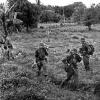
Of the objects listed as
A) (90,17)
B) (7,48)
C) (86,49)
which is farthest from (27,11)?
(86,49)

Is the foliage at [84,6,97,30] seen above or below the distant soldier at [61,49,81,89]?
above

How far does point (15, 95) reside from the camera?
27.6 feet

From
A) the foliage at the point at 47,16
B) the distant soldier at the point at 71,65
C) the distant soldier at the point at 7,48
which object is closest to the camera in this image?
the distant soldier at the point at 71,65

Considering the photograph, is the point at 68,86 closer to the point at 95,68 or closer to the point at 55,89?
the point at 55,89

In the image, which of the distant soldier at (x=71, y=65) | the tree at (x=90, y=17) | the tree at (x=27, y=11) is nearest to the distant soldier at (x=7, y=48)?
the distant soldier at (x=71, y=65)

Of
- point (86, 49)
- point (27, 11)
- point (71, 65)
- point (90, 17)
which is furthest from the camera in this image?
point (90, 17)

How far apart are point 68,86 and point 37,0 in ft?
135

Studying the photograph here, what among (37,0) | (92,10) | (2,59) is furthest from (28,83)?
(92,10)

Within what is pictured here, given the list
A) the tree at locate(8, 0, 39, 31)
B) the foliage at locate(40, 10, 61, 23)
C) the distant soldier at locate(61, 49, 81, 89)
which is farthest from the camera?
the foliage at locate(40, 10, 61, 23)

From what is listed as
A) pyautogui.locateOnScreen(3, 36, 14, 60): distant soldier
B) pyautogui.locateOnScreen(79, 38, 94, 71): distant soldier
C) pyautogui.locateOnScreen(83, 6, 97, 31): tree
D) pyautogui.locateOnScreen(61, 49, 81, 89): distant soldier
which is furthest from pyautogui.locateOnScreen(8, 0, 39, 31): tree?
pyautogui.locateOnScreen(61, 49, 81, 89): distant soldier

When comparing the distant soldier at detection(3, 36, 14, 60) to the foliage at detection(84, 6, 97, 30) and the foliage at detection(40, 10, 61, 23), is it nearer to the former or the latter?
the foliage at detection(84, 6, 97, 30)

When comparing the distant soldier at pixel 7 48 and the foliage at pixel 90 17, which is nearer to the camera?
the distant soldier at pixel 7 48

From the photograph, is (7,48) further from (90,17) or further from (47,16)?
(47,16)

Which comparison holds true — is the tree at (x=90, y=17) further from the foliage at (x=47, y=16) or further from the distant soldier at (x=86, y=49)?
the distant soldier at (x=86, y=49)
